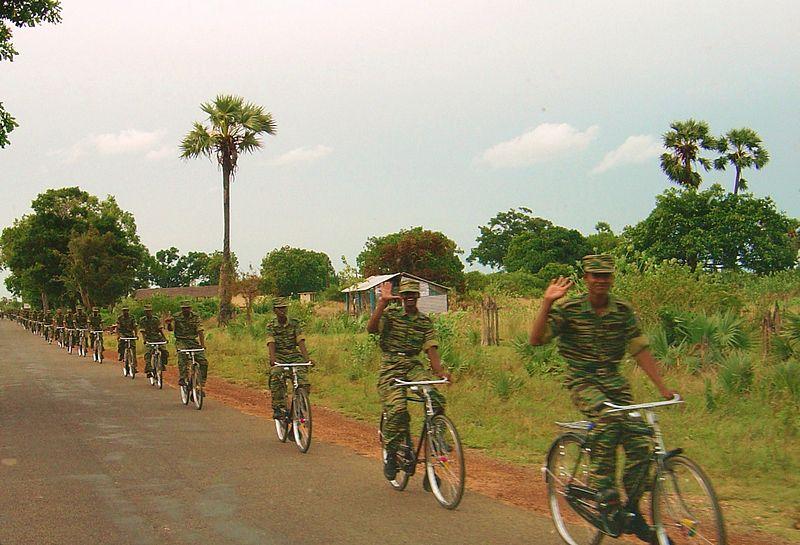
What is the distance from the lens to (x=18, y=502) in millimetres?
7621

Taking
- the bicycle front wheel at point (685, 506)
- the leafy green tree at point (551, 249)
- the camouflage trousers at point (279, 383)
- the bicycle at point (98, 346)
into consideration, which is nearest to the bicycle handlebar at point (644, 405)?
the bicycle front wheel at point (685, 506)

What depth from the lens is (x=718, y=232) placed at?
40.5m

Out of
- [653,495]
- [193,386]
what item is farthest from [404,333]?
[193,386]

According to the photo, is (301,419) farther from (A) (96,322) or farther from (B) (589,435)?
(A) (96,322)

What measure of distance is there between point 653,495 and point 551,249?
82382 millimetres

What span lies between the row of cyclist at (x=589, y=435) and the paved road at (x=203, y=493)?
15.1 inches

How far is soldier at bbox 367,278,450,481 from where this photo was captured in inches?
309

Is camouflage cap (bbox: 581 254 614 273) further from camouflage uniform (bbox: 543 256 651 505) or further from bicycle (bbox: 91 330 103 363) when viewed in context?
bicycle (bbox: 91 330 103 363)

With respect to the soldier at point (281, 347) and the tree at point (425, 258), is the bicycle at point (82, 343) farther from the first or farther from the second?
the tree at point (425, 258)

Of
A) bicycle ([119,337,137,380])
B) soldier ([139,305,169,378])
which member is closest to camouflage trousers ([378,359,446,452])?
soldier ([139,305,169,378])

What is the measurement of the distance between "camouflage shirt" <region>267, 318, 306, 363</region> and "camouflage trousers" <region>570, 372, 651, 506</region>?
572 centimetres

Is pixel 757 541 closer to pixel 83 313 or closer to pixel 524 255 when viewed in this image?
pixel 83 313

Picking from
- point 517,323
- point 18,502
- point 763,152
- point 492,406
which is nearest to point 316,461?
point 18,502

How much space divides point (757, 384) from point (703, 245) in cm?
2894
